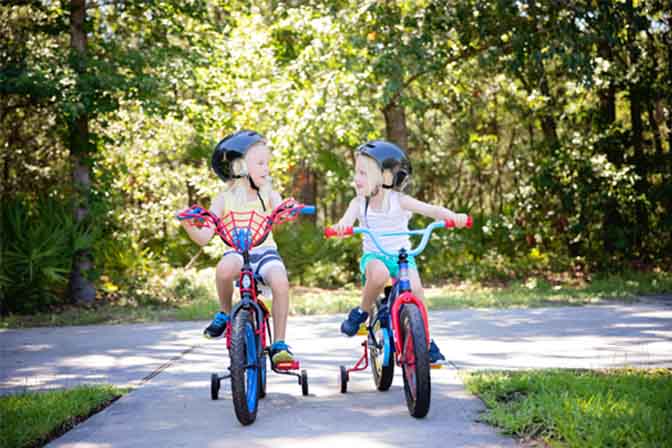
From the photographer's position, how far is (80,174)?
35.8ft

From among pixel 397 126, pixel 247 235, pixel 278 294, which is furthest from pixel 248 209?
pixel 397 126

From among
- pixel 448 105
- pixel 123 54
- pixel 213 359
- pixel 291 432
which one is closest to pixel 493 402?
pixel 291 432

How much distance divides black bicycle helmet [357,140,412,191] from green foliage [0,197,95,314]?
266 inches

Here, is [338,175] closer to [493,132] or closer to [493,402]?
[493,132]

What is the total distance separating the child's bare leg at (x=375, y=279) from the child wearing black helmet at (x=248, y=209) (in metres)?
0.52

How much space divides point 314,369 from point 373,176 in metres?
1.76

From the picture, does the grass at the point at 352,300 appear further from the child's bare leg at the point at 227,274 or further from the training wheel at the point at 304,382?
the child's bare leg at the point at 227,274

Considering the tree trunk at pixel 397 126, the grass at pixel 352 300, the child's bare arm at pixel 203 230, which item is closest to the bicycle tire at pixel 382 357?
the child's bare arm at pixel 203 230

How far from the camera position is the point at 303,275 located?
1378cm

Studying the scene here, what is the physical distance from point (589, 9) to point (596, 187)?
3.71 metres

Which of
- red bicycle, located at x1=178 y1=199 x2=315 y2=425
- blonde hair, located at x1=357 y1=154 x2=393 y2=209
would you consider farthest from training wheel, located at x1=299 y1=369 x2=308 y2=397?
blonde hair, located at x1=357 y1=154 x2=393 y2=209

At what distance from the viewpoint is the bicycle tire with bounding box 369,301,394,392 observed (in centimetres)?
442

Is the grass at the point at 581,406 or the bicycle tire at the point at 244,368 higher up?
the bicycle tire at the point at 244,368

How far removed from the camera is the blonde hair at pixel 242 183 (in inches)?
185
